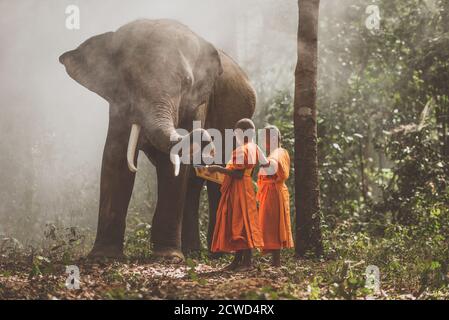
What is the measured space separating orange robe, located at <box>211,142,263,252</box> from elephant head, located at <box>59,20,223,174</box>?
2.20ft

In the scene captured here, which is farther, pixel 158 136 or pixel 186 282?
pixel 158 136

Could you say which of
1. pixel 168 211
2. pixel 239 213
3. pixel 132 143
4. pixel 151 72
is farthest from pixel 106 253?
pixel 151 72

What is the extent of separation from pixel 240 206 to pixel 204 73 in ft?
8.95

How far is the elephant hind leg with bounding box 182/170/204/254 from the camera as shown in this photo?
1180cm

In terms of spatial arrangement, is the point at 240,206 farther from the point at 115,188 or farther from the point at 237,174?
the point at 115,188

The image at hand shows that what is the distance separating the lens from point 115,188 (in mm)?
10203

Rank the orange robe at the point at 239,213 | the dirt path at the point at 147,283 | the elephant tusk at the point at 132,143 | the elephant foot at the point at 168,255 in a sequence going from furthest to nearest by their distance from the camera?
the elephant foot at the point at 168,255
the elephant tusk at the point at 132,143
the orange robe at the point at 239,213
the dirt path at the point at 147,283

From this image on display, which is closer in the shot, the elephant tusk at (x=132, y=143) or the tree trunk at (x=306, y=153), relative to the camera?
the elephant tusk at (x=132, y=143)

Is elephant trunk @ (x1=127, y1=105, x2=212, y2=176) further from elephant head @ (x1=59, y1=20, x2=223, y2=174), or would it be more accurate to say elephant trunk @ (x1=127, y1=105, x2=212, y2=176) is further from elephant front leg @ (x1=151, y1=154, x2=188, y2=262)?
elephant front leg @ (x1=151, y1=154, x2=188, y2=262)

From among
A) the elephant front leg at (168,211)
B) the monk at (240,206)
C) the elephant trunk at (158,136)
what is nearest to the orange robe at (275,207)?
the monk at (240,206)

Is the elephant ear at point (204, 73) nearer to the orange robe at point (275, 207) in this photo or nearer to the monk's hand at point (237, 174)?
the orange robe at point (275, 207)

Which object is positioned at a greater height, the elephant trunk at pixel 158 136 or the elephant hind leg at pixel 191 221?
the elephant trunk at pixel 158 136

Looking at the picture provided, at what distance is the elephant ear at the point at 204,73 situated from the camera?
35.4 ft

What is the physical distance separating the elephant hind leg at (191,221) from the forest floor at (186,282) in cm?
170
